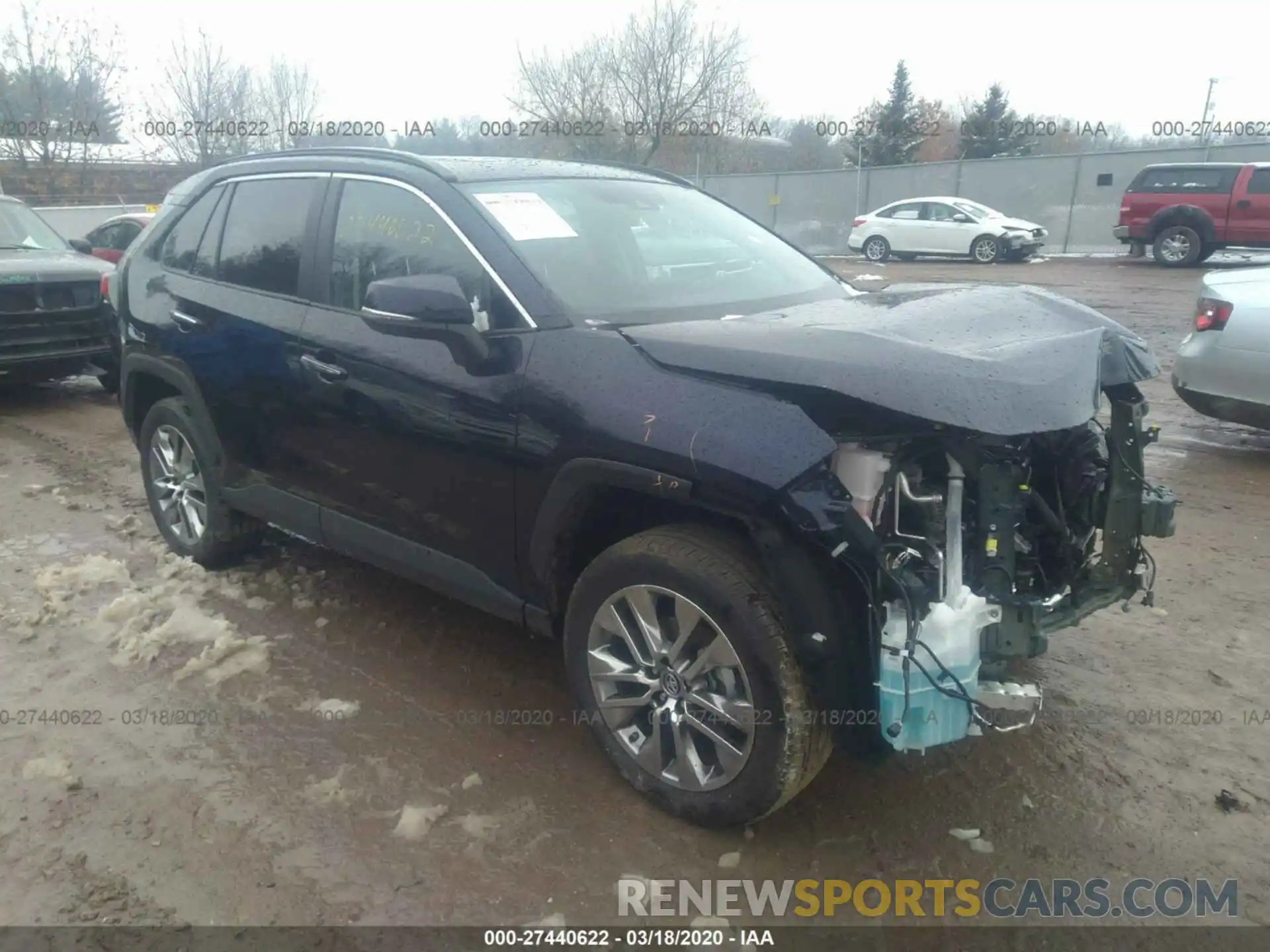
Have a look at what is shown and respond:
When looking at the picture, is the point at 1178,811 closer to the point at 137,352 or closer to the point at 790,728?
the point at 790,728

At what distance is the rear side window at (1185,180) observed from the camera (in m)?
18.2

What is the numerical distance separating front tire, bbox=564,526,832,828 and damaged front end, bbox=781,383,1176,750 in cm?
25

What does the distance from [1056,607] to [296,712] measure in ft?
8.56

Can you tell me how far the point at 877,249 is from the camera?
24.1m

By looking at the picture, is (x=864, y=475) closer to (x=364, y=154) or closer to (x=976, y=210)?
(x=364, y=154)

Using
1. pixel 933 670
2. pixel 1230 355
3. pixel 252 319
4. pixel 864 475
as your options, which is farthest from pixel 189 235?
pixel 1230 355

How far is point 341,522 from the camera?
387 centimetres

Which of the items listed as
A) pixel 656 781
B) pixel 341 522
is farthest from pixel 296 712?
pixel 656 781

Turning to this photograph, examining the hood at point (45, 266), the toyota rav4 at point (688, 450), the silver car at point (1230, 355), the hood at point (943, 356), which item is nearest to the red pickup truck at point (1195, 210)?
the silver car at point (1230, 355)

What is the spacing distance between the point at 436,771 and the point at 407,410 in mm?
1204

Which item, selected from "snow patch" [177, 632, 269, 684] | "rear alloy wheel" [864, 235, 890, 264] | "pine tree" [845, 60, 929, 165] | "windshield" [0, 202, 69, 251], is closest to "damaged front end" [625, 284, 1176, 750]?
"snow patch" [177, 632, 269, 684]

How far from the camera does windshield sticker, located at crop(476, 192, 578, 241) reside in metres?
3.36

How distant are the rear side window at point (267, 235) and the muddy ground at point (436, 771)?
1.45 metres

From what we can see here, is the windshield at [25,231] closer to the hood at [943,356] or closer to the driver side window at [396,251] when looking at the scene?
the driver side window at [396,251]
